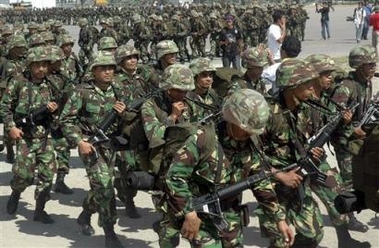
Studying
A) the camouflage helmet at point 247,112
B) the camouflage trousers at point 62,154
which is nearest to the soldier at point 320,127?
the camouflage helmet at point 247,112

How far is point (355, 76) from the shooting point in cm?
630

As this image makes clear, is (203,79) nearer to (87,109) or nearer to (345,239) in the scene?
(87,109)

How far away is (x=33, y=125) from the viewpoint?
698cm

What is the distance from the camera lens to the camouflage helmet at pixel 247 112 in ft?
12.8

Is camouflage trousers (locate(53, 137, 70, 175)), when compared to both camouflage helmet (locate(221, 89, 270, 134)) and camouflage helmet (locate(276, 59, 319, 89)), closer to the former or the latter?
camouflage helmet (locate(276, 59, 319, 89))

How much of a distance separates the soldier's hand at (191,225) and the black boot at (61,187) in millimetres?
4461

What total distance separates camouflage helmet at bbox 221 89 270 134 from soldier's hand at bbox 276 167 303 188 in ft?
2.77

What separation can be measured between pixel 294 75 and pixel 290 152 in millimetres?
569

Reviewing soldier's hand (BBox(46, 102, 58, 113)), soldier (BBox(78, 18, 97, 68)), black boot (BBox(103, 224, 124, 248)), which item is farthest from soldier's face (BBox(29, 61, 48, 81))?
soldier (BBox(78, 18, 97, 68))

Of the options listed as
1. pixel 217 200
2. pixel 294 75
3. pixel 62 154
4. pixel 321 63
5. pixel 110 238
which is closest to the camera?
pixel 217 200

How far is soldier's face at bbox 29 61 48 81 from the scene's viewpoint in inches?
276

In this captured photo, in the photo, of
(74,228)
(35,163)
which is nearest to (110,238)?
(74,228)

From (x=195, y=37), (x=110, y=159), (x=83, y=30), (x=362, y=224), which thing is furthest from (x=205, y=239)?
(x=195, y=37)

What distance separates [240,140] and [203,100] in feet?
7.63
